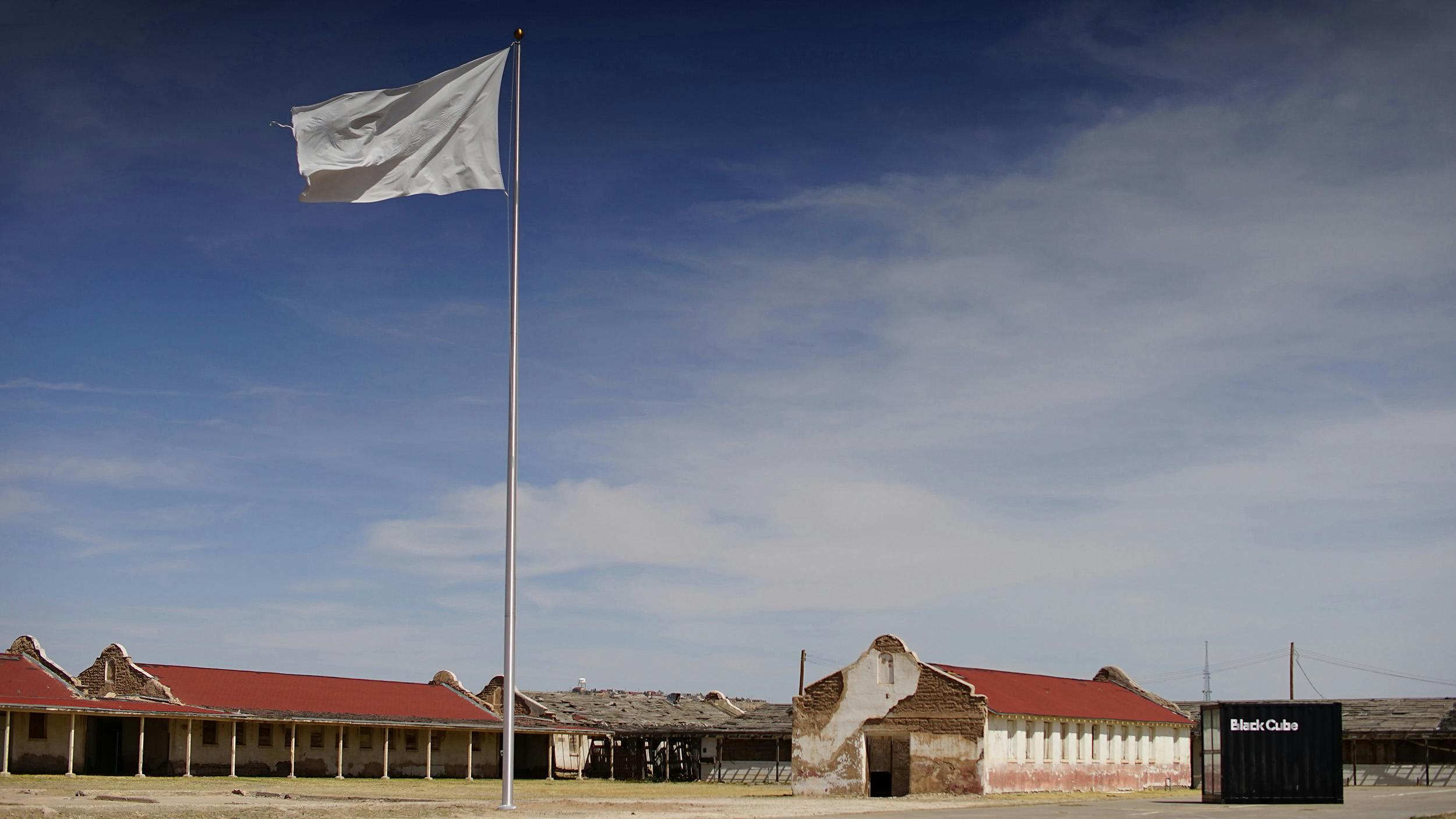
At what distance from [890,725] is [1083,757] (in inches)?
327

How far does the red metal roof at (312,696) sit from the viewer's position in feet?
Answer: 186

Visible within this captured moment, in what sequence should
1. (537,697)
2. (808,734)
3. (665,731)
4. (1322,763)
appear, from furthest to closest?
(537,697), (665,731), (808,734), (1322,763)

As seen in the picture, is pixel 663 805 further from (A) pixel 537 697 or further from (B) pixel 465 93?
(A) pixel 537 697

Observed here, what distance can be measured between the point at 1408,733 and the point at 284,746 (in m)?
47.2

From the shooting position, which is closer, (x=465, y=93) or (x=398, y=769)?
(x=465, y=93)

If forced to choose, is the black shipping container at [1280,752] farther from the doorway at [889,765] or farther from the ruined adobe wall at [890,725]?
the doorway at [889,765]

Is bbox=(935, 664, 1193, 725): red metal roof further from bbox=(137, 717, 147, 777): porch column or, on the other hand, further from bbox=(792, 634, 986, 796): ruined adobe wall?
bbox=(137, 717, 147, 777): porch column

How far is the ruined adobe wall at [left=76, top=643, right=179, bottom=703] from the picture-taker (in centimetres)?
5500

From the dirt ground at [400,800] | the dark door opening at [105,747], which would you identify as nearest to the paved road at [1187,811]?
the dirt ground at [400,800]

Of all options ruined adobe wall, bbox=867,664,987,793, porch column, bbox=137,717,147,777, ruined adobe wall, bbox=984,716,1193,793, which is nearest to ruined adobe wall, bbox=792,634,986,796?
ruined adobe wall, bbox=867,664,987,793

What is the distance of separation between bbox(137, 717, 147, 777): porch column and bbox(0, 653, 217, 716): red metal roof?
28.9 inches

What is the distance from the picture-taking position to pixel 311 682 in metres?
62.6

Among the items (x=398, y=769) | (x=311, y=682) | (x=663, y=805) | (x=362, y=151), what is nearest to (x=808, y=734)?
(x=663, y=805)

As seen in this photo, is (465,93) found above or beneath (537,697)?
above
